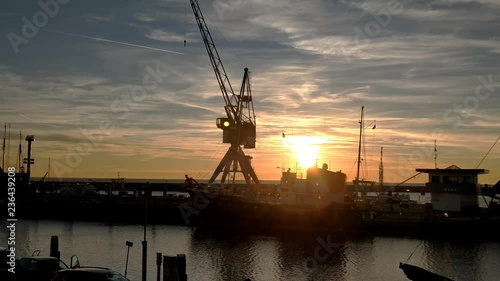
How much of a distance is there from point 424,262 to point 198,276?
22.8 meters

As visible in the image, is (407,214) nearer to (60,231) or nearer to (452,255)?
(452,255)

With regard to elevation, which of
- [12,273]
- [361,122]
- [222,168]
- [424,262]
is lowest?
[424,262]

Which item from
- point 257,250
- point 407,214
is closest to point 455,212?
point 407,214

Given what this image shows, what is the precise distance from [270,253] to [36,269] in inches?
1235

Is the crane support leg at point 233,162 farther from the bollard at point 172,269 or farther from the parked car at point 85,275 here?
the parked car at point 85,275

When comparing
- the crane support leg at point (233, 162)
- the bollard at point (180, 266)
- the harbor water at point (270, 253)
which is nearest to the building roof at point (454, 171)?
the harbor water at point (270, 253)

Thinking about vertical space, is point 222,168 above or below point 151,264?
above

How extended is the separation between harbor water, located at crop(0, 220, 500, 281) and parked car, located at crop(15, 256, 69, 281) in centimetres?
1422

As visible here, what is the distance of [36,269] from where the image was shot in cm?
2378

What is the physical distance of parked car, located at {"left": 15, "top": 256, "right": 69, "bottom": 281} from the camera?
2352cm

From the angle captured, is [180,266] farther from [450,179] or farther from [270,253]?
[450,179]

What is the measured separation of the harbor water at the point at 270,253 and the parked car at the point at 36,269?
14.2 metres

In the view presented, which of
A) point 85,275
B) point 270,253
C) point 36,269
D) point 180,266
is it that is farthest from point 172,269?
point 270,253

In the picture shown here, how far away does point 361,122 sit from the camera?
92188 millimetres
